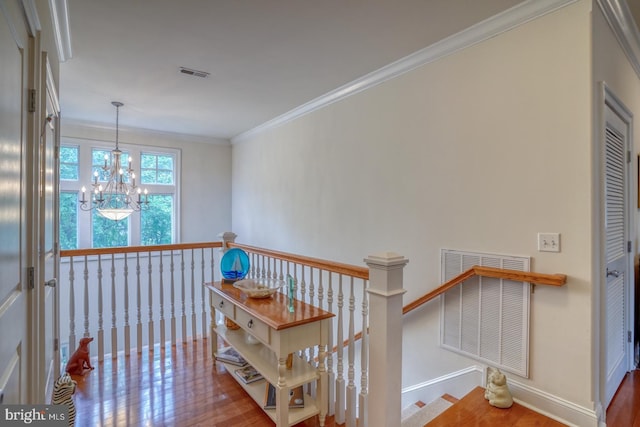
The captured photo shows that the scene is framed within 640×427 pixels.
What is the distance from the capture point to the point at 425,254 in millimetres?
2580

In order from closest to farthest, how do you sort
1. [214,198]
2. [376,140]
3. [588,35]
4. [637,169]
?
[588,35], [637,169], [376,140], [214,198]

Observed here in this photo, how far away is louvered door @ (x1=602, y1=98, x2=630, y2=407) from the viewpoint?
204 centimetres

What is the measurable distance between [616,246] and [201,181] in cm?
520

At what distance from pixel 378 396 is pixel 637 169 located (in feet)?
9.84

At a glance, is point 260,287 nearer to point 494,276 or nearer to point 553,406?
point 494,276

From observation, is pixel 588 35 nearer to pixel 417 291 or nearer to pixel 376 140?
pixel 376 140

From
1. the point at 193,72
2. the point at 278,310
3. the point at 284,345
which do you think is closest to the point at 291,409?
the point at 284,345

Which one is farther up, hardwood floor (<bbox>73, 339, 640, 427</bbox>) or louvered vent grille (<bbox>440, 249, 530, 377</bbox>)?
louvered vent grille (<bbox>440, 249, 530, 377</bbox>)

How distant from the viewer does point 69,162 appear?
4.51 m

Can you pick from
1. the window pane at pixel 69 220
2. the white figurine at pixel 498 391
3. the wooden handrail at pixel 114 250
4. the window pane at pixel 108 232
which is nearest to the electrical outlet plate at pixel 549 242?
the white figurine at pixel 498 391

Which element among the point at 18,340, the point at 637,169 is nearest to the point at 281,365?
the point at 18,340

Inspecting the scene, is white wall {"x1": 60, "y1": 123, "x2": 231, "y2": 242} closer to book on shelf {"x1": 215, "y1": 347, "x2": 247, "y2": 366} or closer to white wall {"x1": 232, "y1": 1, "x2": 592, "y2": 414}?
white wall {"x1": 232, "y1": 1, "x2": 592, "y2": 414}

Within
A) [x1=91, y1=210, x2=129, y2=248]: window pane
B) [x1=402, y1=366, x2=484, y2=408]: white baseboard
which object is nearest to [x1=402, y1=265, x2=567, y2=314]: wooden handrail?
[x1=402, y1=366, x2=484, y2=408]: white baseboard

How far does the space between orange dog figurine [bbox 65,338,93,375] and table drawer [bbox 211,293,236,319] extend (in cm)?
105
